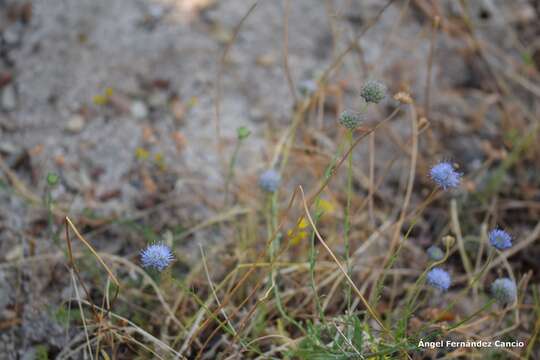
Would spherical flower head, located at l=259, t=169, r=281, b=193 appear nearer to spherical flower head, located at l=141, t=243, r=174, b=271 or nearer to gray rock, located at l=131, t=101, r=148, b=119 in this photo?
spherical flower head, located at l=141, t=243, r=174, b=271

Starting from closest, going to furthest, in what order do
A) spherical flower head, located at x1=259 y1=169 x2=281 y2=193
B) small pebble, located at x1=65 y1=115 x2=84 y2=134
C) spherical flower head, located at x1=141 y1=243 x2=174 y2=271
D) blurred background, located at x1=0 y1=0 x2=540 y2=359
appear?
spherical flower head, located at x1=141 y1=243 x2=174 y2=271 → spherical flower head, located at x1=259 y1=169 x2=281 y2=193 → blurred background, located at x1=0 y1=0 x2=540 y2=359 → small pebble, located at x1=65 y1=115 x2=84 y2=134

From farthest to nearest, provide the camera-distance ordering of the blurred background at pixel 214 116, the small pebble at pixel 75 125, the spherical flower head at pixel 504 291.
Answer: the small pebble at pixel 75 125 → the blurred background at pixel 214 116 → the spherical flower head at pixel 504 291

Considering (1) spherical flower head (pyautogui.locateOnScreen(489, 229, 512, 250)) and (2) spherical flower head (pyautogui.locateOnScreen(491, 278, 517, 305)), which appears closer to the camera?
Answer: (1) spherical flower head (pyautogui.locateOnScreen(489, 229, 512, 250))

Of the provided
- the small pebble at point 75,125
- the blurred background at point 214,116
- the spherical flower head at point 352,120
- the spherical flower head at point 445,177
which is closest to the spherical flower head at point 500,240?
the spherical flower head at point 445,177

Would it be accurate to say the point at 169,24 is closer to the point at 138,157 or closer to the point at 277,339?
the point at 138,157

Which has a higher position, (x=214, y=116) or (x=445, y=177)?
(x=445, y=177)

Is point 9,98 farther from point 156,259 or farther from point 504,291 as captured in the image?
point 504,291

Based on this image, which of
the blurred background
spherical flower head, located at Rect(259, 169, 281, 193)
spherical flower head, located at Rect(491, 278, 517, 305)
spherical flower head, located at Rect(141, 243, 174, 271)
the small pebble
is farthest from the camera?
the small pebble

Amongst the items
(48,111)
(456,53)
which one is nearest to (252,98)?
(48,111)

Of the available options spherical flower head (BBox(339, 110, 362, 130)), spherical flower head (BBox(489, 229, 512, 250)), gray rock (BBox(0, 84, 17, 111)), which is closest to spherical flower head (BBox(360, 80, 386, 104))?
spherical flower head (BBox(339, 110, 362, 130))

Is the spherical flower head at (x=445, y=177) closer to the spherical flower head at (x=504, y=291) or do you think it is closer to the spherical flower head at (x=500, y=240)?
the spherical flower head at (x=500, y=240)

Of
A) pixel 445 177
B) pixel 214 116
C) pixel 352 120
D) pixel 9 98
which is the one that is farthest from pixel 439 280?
pixel 9 98
